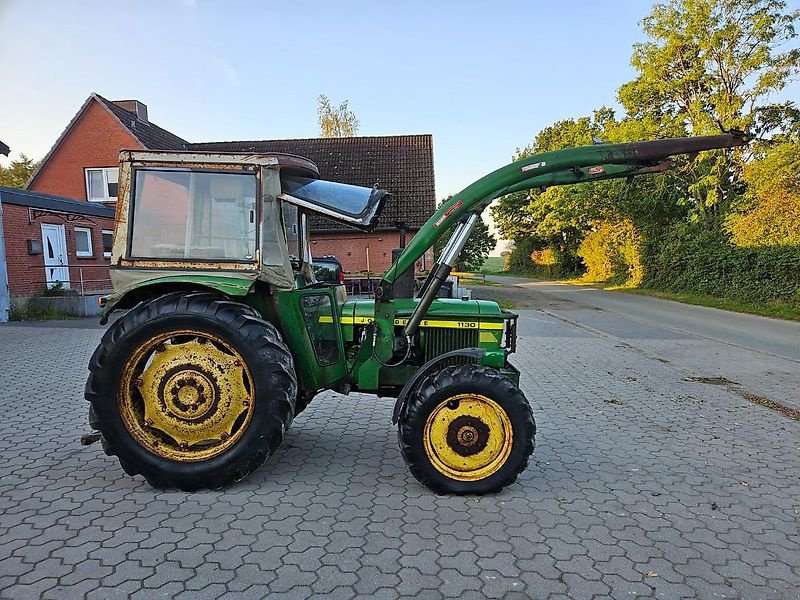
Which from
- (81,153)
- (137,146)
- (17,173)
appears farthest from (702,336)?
(17,173)

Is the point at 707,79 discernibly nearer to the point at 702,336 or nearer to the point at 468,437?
A: the point at 702,336

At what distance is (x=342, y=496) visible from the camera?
3688 millimetres

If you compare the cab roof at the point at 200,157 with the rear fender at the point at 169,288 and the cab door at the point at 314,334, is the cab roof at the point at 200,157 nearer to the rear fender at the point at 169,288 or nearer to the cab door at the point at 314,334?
the rear fender at the point at 169,288

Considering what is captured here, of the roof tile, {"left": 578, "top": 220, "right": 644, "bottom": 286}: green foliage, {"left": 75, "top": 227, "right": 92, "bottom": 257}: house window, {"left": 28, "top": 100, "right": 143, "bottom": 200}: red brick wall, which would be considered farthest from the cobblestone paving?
{"left": 578, "top": 220, "right": 644, "bottom": 286}: green foliage

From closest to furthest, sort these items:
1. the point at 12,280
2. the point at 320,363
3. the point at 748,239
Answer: the point at 320,363 < the point at 12,280 < the point at 748,239

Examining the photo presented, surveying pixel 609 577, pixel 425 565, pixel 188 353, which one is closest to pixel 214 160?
pixel 188 353

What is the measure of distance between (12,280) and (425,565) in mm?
15188

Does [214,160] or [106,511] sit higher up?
[214,160]

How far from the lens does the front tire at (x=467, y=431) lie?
3.60 m

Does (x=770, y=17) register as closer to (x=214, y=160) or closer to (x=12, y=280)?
(x=214, y=160)

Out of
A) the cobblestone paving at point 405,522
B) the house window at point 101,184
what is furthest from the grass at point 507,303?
the house window at point 101,184

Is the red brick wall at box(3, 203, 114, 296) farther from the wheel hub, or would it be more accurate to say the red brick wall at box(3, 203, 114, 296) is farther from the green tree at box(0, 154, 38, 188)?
the green tree at box(0, 154, 38, 188)

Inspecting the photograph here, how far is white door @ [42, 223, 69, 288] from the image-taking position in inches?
603

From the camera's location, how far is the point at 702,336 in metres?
11.7
